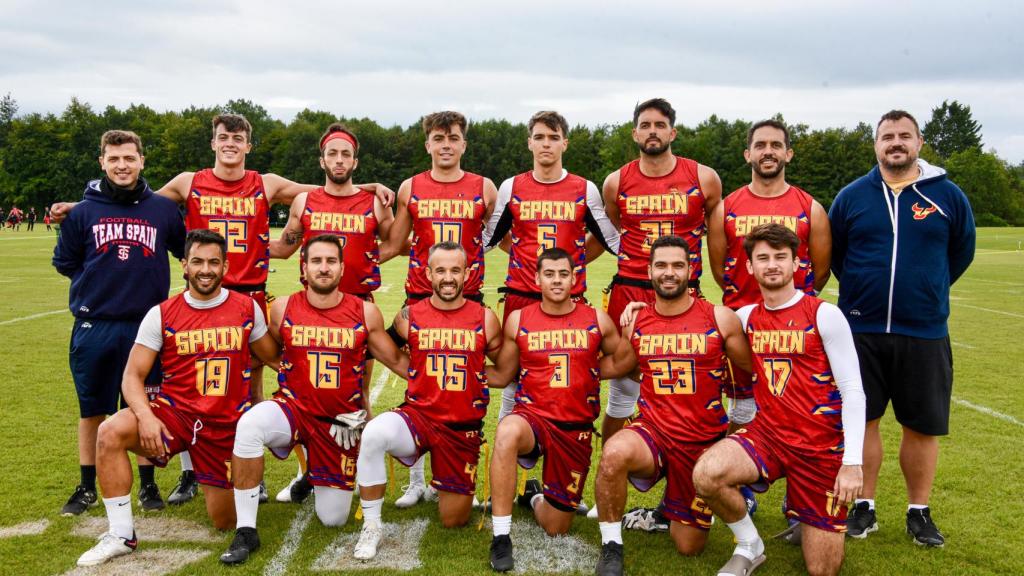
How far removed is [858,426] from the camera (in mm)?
3748

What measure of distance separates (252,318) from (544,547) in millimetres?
2201

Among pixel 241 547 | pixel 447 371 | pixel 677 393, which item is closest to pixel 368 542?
pixel 241 547

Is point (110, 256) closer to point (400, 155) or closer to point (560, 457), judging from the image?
point (560, 457)

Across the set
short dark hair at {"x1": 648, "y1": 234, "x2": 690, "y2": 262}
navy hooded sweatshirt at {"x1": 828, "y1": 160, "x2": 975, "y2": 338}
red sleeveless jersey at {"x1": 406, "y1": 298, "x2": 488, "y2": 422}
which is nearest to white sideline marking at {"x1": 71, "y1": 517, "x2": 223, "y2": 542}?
red sleeveless jersey at {"x1": 406, "y1": 298, "x2": 488, "y2": 422}

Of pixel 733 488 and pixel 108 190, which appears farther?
pixel 108 190

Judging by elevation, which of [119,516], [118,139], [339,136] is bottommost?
[119,516]

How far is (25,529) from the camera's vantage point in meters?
4.16

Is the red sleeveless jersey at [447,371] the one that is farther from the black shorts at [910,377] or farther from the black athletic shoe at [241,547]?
the black shorts at [910,377]

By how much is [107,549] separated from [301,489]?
1.25 meters

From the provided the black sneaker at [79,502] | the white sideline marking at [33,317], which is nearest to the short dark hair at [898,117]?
the black sneaker at [79,502]

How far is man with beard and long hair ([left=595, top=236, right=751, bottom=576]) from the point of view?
397 cm

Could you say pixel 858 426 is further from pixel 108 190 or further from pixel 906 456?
pixel 108 190

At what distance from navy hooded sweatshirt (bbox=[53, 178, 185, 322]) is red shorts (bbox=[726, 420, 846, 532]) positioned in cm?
374

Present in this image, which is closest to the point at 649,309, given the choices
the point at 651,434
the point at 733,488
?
the point at 651,434
